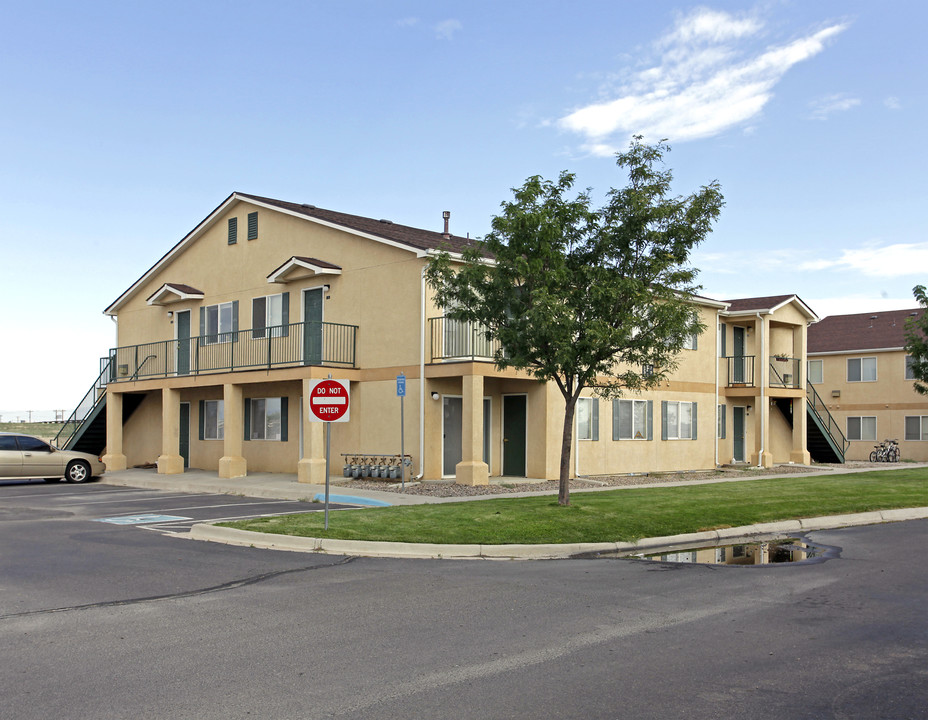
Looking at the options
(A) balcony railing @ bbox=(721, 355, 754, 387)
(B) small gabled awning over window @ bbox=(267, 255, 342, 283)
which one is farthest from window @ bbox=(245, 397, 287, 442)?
(A) balcony railing @ bbox=(721, 355, 754, 387)

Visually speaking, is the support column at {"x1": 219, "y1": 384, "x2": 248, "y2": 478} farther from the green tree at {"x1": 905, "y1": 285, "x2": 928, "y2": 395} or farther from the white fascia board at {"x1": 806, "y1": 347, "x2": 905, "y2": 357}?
the white fascia board at {"x1": 806, "y1": 347, "x2": 905, "y2": 357}

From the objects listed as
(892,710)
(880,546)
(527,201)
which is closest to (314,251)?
(527,201)

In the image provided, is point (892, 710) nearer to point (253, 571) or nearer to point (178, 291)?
point (253, 571)

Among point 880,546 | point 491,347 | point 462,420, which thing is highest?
point 491,347

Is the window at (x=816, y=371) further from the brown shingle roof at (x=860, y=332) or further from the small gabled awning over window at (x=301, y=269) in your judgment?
the small gabled awning over window at (x=301, y=269)

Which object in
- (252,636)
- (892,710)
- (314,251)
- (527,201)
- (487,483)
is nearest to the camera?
(892,710)

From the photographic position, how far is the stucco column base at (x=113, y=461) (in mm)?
30953

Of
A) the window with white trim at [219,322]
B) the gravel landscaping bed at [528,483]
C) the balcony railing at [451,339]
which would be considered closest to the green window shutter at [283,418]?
the window with white trim at [219,322]

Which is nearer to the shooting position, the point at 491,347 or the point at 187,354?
the point at 491,347

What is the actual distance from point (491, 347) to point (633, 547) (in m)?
11.2

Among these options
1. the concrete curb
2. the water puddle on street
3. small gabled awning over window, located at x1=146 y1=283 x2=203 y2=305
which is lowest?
the water puddle on street

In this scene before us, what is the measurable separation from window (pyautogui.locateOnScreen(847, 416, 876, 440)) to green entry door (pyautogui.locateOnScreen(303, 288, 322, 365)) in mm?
31136

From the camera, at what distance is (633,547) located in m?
13.7

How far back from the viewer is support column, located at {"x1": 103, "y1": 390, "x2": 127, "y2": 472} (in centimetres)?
3102
